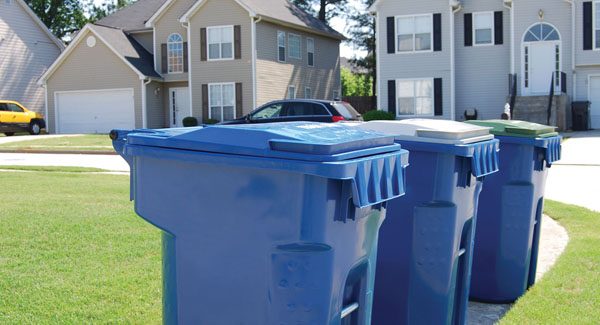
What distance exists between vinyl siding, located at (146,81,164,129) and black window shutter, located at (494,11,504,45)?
16.2 metres

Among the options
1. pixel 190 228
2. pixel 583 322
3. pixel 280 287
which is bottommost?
pixel 583 322

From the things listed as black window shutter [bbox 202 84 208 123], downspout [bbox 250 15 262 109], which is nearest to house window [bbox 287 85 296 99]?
downspout [bbox 250 15 262 109]

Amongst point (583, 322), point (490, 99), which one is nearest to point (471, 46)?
point (490, 99)

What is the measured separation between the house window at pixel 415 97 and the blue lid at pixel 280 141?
30.0 m

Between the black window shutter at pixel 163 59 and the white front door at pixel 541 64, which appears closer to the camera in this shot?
the white front door at pixel 541 64

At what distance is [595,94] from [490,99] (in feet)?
13.7

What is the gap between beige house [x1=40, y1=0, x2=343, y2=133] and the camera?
35.4 metres

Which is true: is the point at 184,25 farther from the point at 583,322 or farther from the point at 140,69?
the point at 583,322

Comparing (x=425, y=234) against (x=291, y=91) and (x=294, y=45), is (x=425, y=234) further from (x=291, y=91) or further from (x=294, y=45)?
(x=294, y=45)

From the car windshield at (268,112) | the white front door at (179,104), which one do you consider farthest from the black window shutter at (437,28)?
the white front door at (179,104)

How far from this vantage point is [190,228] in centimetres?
325

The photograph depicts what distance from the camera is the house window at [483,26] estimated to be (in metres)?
32.3

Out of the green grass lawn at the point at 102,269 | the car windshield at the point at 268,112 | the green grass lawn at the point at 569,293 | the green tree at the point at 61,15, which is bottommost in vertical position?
the green grass lawn at the point at 569,293

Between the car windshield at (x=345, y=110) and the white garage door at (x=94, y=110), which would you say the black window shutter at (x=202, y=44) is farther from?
the car windshield at (x=345, y=110)
